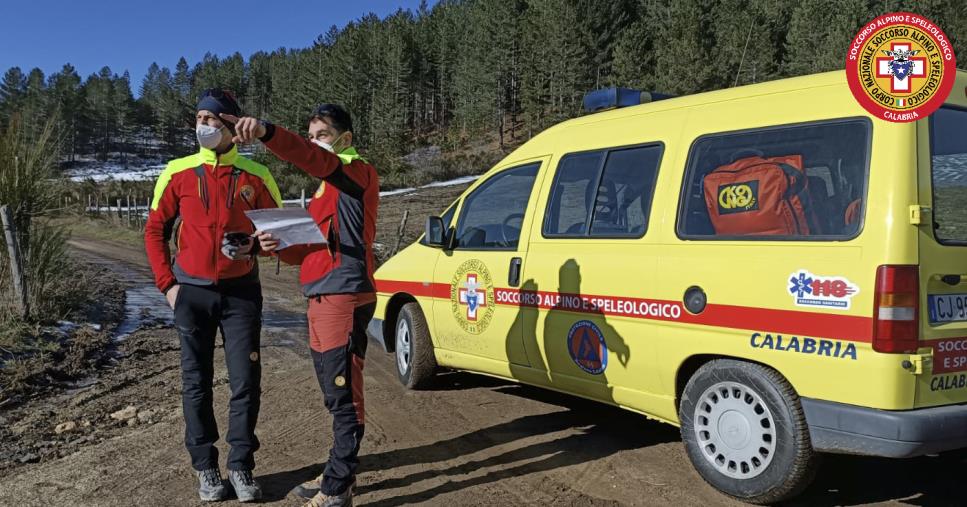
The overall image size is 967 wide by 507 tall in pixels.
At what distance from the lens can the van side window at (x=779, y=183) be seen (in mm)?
3385

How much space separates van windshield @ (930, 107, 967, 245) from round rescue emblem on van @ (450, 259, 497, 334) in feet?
9.21

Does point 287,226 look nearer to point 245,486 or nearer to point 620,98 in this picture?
point 245,486

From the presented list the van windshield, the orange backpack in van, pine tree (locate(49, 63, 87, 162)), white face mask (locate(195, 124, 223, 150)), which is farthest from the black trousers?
pine tree (locate(49, 63, 87, 162))

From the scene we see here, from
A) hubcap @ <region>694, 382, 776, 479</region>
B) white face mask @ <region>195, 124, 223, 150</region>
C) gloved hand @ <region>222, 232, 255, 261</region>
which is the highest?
white face mask @ <region>195, 124, 223, 150</region>

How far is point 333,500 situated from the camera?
3.44 metres

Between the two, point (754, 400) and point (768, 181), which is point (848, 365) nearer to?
point (754, 400)

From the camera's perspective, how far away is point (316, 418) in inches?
205

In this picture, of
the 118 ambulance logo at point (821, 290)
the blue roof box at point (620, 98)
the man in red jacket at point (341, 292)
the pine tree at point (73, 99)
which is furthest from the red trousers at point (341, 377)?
the pine tree at point (73, 99)

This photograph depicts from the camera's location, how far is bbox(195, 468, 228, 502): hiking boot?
3.72m

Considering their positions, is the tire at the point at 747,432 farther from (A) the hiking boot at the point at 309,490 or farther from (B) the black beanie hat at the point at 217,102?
(B) the black beanie hat at the point at 217,102

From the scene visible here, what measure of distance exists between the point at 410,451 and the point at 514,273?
4.55 feet

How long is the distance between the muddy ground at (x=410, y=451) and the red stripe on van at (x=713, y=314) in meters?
0.93

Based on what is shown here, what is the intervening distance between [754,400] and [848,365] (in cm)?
54

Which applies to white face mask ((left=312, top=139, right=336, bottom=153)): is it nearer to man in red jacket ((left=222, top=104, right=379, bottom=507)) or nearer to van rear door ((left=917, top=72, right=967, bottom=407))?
man in red jacket ((left=222, top=104, right=379, bottom=507))
